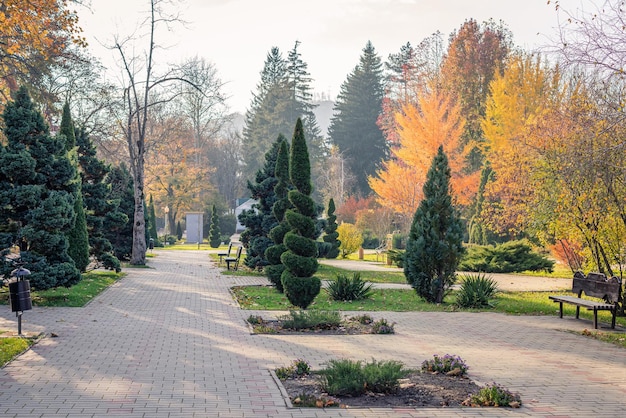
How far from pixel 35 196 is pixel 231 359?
7208 mm

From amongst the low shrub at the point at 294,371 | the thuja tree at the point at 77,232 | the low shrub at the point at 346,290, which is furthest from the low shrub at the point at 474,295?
the thuja tree at the point at 77,232

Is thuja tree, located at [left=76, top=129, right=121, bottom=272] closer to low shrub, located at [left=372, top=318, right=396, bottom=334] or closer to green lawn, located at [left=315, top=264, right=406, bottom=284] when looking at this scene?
green lawn, located at [left=315, top=264, right=406, bottom=284]

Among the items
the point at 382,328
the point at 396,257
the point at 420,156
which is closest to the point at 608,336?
the point at 382,328

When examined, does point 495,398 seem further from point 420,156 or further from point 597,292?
point 420,156

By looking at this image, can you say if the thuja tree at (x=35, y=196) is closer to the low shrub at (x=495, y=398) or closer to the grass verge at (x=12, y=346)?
the grass verge at (x=12, y=346)

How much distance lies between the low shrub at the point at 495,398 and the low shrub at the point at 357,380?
886mm

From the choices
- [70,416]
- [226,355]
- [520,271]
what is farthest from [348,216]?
[70,416]

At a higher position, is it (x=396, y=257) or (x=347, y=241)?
(x=347, y=241)

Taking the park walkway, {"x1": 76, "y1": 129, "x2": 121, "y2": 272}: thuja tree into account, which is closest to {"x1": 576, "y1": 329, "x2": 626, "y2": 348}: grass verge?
the park walkway

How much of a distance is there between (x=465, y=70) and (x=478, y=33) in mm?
3524

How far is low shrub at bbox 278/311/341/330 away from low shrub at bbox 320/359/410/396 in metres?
4.03

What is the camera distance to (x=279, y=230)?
638 inches

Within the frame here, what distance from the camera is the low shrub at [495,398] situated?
6.51m

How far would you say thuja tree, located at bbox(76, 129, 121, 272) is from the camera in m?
20.3
